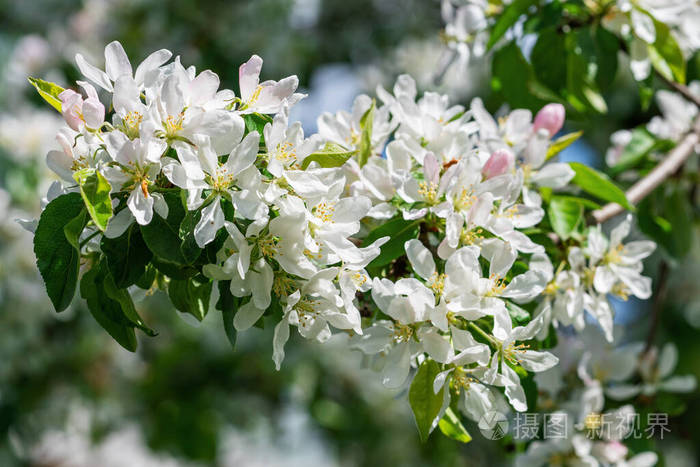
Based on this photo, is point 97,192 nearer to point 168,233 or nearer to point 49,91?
point 168,233

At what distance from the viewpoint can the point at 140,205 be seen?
101cm

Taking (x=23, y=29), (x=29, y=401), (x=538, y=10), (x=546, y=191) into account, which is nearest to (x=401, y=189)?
(x=546, y=191)

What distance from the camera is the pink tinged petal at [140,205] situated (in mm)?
1002

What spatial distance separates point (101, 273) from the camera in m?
1.12

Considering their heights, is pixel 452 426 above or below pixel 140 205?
below

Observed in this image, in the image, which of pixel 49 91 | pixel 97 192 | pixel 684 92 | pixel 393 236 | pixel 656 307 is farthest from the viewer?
pixel 656 307

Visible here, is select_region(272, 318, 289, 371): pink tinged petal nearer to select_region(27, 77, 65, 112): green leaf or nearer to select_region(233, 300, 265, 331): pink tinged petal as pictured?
select_region(233, 300, 265, 331): pink tinged petal

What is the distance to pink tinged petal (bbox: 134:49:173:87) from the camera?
1.12m

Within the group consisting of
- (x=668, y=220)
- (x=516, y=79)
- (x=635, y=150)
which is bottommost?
(x=668, y=220)

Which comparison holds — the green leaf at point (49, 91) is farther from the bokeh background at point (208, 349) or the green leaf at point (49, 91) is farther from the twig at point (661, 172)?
the bokeh background at point (208, 349)

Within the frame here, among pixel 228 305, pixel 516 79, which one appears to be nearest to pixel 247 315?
pixel 228 305

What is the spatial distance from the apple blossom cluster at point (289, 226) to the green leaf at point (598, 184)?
0.57 ft

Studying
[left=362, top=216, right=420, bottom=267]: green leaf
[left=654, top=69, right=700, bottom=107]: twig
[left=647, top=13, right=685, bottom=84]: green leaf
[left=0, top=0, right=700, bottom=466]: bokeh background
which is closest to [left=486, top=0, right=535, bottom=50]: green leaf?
[left=647, top=13, right=685, bottom=84]: green leaf

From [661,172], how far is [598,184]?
0.50 m
